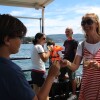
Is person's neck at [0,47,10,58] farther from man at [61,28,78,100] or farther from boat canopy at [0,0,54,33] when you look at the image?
man at [61,28,78,100]

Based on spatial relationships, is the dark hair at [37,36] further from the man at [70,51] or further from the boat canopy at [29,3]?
the man at [70,51]

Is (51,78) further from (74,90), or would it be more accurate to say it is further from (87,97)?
(74,90)

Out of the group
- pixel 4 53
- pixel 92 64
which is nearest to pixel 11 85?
pixel 4 53

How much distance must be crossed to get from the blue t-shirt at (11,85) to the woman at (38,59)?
134 inches


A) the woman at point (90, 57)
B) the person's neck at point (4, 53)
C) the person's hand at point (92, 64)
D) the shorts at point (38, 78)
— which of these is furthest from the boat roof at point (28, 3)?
the person's neck at point (4, 53)

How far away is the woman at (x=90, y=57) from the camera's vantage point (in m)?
2.79

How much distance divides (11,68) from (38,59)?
3.51 meters

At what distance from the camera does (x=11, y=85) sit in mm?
1611

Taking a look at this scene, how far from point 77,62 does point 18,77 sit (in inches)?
57.9

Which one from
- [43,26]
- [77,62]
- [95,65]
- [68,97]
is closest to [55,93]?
[68,97]

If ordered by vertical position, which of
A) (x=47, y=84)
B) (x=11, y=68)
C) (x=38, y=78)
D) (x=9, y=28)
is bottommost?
(x=38, y=78)

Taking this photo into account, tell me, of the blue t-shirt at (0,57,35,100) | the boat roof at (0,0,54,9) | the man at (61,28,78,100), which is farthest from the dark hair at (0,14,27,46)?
the man at (61,28,78,100)

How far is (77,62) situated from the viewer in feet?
9.95

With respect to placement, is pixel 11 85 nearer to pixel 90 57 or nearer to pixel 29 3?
pixel 90 57
